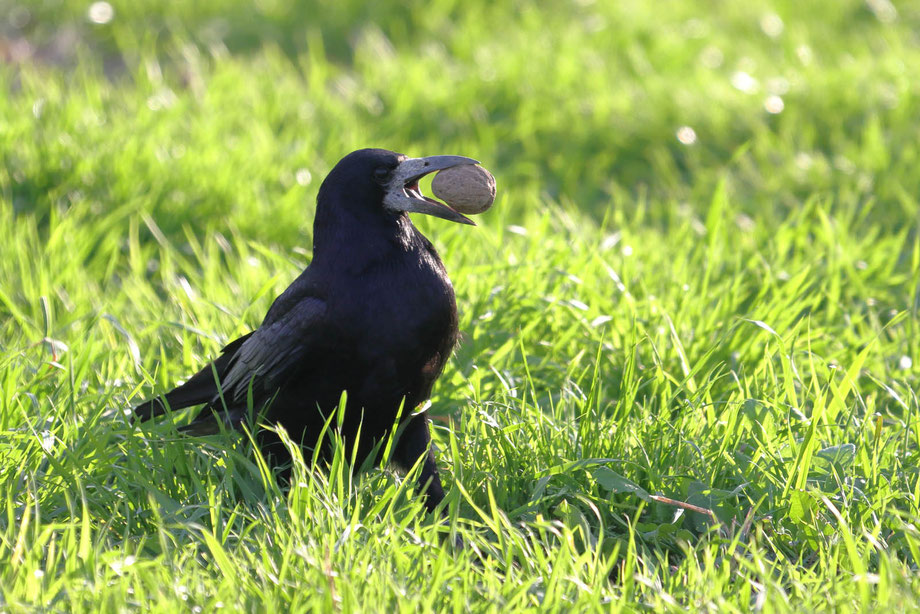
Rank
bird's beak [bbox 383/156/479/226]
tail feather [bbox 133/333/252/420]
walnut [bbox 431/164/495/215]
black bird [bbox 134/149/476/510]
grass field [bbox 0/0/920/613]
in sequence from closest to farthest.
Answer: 1. grass field [bbox 0/0/920/613]
2. black bird [bbox 134/149/476/510]
3. bird's beak [bbox 383/156/479/226]
4. tail feather [bbox 133/333/252/420]
5. walnut [bbox 431/164/495/215]

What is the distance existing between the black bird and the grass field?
0.12 meters

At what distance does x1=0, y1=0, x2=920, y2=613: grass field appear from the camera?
2.20m

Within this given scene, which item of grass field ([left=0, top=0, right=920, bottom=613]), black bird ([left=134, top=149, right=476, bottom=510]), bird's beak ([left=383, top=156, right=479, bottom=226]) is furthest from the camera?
bird's beak ([left=383, top=156, right=479, bottom=226])

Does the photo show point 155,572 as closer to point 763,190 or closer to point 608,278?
point 608,278

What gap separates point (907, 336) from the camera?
134 inches

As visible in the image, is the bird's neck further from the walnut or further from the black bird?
the walnut

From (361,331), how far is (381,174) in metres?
0.43

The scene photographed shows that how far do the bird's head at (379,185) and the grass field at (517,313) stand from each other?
1.76 feet

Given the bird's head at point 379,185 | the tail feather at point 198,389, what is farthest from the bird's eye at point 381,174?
the tail feather at point 198,389

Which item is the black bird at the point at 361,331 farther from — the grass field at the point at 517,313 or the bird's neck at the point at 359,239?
the grass field at the point at 517,313

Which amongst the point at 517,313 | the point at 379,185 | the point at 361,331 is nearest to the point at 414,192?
the point at 379,185

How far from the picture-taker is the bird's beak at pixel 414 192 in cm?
270

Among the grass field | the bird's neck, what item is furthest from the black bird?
the grass field

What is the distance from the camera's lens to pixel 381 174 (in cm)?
272
